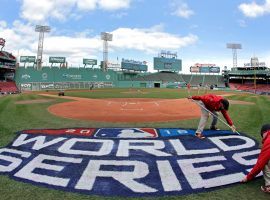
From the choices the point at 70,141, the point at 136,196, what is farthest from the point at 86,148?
the point at 136,196

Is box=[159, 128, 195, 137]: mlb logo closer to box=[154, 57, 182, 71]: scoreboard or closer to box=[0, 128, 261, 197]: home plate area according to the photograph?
box=[0, 128, 261, 197]: home plate area

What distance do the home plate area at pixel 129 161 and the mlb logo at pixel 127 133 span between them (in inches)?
1.6

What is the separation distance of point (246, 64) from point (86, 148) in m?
104

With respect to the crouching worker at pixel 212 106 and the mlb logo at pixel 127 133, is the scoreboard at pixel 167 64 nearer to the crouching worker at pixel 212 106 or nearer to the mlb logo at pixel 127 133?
the mlb logo at pixel 127 133

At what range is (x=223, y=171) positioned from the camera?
7457 millimetres

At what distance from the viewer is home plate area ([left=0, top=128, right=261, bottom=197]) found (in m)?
6.66

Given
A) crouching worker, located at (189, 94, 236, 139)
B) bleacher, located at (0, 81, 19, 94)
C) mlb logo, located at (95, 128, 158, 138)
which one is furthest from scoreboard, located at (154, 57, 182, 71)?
crouching worker, located at (189, 94, 236, 139)

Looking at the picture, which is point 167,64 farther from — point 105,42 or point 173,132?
point 173,132

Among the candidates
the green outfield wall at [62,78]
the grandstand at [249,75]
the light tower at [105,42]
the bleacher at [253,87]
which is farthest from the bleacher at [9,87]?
the grandstand at [249,75]

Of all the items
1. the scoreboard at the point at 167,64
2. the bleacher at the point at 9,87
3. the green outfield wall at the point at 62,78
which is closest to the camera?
the bleacher at the point at 9,87

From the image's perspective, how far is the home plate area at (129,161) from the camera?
21.9 ft

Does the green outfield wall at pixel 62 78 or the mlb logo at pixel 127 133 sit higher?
the green outfield wall at pixel 62 78

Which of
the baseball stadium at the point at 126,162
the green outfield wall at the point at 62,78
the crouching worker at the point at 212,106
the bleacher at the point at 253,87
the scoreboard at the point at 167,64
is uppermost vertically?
the scoreboard at the point at 167,64

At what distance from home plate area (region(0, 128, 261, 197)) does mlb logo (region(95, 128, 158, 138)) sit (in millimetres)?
40
